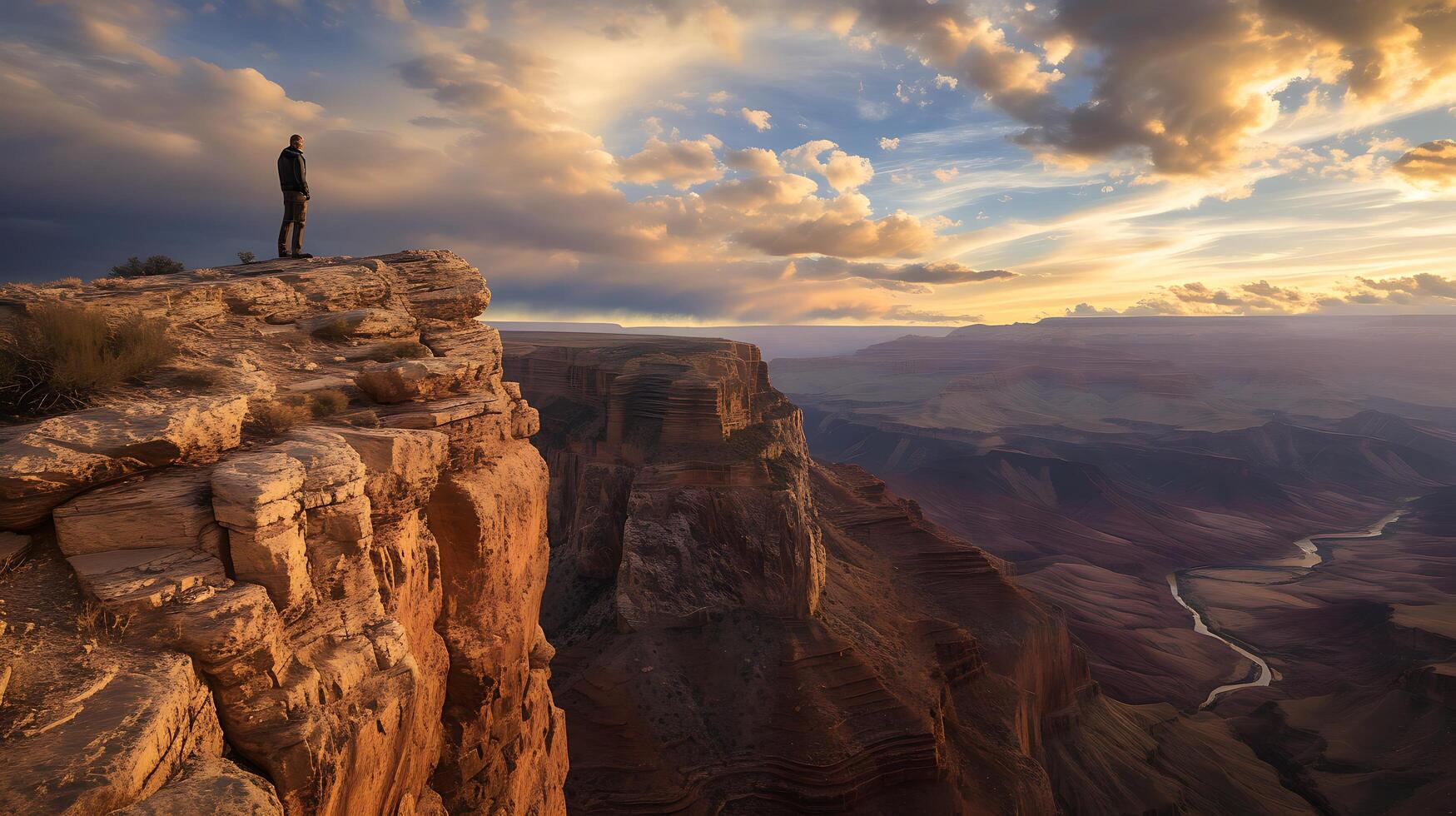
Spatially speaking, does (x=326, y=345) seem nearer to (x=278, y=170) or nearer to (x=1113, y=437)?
Answer: (x=278, y=170)

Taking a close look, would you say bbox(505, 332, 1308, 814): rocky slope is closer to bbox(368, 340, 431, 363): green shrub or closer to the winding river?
the winding river

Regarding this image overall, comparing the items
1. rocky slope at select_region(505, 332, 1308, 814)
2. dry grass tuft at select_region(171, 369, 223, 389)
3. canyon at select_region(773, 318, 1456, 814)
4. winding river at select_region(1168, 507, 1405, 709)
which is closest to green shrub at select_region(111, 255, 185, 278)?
dry grass tuft at select_region(171, 369, 223, 389)

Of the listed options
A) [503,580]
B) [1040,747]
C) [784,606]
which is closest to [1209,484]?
[1040,747]

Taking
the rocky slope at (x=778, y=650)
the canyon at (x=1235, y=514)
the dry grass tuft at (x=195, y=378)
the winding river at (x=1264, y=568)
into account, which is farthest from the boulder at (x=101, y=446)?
the winding river at (x=1264, y=568)

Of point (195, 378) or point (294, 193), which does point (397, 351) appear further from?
point (294, 193)

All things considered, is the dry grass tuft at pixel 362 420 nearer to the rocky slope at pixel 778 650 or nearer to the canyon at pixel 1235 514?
the rocky slope at pixel 778 650

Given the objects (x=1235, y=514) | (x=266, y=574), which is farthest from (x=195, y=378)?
(x=1235, y=514)
